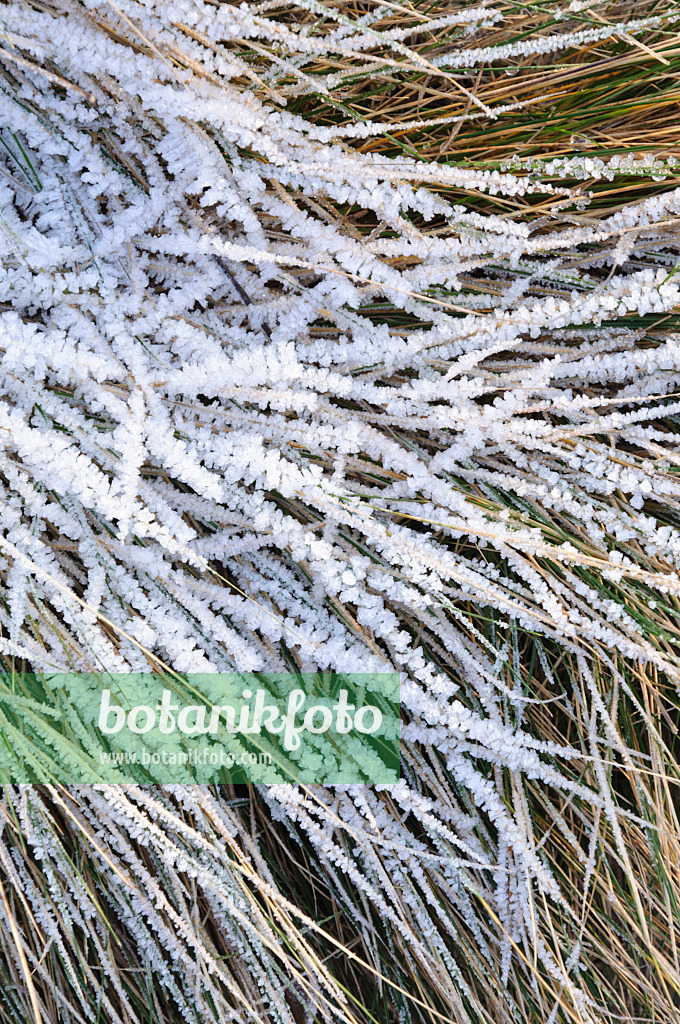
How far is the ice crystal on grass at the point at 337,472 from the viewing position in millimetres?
591

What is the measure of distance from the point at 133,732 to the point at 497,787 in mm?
406

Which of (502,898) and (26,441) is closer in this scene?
(26,441)

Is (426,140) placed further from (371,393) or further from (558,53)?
(371,393)

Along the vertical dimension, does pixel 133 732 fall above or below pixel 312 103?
below

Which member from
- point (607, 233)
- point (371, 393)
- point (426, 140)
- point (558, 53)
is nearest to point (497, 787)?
point (371, 393)

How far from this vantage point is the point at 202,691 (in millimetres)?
607

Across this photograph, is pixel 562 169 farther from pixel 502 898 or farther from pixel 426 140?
pixel 502 898

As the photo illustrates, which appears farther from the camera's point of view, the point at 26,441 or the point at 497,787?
the point at 497,787

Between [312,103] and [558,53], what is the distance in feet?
0.95

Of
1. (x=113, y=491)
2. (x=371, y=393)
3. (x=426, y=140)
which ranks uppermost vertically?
(x=426, y=140)

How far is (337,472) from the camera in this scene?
24.5 inches

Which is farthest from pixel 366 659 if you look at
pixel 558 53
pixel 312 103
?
pixel 558 53

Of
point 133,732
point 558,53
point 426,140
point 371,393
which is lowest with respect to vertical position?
point 133,732

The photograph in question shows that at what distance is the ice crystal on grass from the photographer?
59 cm
